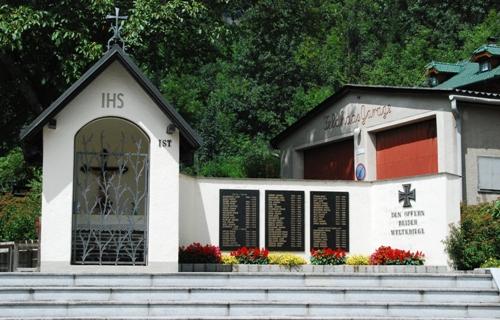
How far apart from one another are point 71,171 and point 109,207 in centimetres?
147

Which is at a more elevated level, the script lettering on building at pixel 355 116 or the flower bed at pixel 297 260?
the script lettering on building at pixel 355 116

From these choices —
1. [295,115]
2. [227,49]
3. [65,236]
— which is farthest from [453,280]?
[295,115]

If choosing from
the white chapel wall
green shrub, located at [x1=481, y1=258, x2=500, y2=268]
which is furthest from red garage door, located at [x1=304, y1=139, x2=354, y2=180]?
the white chapel wall

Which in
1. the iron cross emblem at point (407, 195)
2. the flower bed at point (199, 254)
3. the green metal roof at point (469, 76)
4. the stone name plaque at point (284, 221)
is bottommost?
the flower bed at point (199, 254)

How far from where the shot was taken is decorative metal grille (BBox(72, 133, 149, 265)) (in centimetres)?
1680

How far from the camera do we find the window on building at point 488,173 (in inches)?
855

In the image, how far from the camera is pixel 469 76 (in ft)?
97.9

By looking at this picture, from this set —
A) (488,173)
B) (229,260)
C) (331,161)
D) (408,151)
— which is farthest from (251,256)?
(331,161)

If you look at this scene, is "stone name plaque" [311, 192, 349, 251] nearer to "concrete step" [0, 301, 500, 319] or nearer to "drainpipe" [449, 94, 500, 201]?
"drainpipe" [449, 94, 500, 201]

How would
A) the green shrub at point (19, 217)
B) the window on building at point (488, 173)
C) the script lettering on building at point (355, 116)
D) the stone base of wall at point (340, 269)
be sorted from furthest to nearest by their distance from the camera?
the script lettering on building at point (355, 116) < the green shrub at point (19, 217) < the window on building at point (488, 173) < the stone base of wall at point (340, 269)

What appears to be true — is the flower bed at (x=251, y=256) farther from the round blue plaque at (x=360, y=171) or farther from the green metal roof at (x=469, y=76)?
the green metal roof at (x=469, y=76)

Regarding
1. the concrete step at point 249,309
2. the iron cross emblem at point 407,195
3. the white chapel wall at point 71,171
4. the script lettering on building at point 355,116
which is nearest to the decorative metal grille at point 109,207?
the white chapel wall at point 71,171

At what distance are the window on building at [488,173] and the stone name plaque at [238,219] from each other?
6.20m

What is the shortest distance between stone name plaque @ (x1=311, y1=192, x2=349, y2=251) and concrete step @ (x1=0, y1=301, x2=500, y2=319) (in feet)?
19.4
